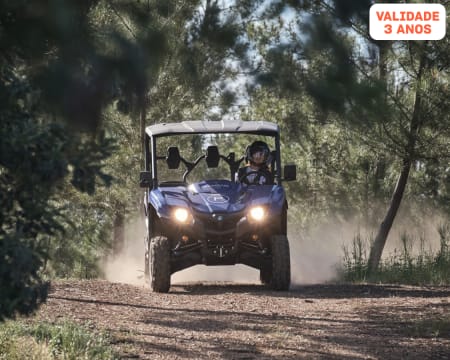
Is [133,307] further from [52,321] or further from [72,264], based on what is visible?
[72,264]

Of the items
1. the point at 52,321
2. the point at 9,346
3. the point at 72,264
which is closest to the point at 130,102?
the point at 9,346

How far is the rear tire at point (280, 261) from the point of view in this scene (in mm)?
11147

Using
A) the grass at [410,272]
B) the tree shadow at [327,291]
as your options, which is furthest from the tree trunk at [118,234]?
the tree shadow at [327,291]

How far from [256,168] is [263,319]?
3681 millimetres

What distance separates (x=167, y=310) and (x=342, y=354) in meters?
2.83

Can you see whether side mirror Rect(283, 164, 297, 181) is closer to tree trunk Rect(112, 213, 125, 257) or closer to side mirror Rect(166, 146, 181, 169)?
side mirror Rect(166, 146, 181, 169)

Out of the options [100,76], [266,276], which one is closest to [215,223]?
[266,276]

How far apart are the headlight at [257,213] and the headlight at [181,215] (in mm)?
751

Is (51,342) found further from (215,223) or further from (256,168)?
(256,168)

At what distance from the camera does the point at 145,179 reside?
11.6 meters

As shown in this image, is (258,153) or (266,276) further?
(266,276)

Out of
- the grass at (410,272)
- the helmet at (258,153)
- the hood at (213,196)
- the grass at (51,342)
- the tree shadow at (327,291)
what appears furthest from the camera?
the grass at (410,272)

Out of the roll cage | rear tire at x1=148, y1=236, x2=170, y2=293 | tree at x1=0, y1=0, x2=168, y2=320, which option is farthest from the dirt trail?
tree at x1=0, y1=0, x2=168, y2=320

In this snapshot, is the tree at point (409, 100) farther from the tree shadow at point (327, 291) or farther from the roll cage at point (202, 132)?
the tree shadow at point (327, 291)
